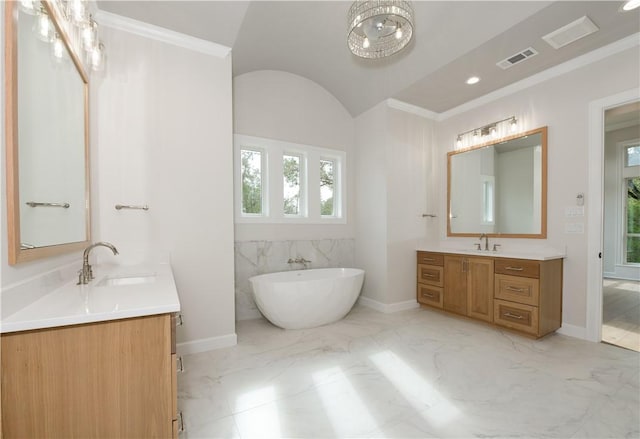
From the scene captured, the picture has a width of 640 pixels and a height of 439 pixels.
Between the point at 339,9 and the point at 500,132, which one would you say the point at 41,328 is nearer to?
the point at 339,9

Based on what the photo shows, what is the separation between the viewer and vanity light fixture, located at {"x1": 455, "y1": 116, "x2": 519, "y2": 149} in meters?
3.17

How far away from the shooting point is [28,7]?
1107 millimetres

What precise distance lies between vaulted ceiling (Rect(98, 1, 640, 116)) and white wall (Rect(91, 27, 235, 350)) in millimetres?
321

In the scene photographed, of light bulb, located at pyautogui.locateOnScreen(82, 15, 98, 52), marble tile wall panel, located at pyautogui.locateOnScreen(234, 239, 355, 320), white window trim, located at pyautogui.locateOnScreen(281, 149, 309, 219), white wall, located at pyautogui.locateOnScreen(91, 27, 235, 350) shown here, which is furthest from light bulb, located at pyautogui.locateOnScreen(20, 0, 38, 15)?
white window trim, located at pyautogui.locateOnScreen(281, 149, 309, 219)

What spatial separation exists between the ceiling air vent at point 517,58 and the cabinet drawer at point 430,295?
2546 millimetres

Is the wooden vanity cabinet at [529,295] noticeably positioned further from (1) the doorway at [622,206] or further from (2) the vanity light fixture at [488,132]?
(1) the doorway at [622,206]

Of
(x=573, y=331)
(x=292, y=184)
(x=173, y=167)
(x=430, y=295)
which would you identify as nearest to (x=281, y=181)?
(x=292, y=184)

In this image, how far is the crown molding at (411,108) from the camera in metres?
3.54

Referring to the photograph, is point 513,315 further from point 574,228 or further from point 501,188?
point 501,188

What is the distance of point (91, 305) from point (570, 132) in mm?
3926

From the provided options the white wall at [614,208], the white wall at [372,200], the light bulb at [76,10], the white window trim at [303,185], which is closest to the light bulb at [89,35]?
the light bulb at [76,10]

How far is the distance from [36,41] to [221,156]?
4.47ft

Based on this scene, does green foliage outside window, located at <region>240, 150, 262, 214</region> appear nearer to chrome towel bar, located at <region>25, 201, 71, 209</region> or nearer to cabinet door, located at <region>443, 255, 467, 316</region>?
chrome towel bar, located at <region>25, 201, 71, 209</region>

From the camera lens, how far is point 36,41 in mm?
1179
